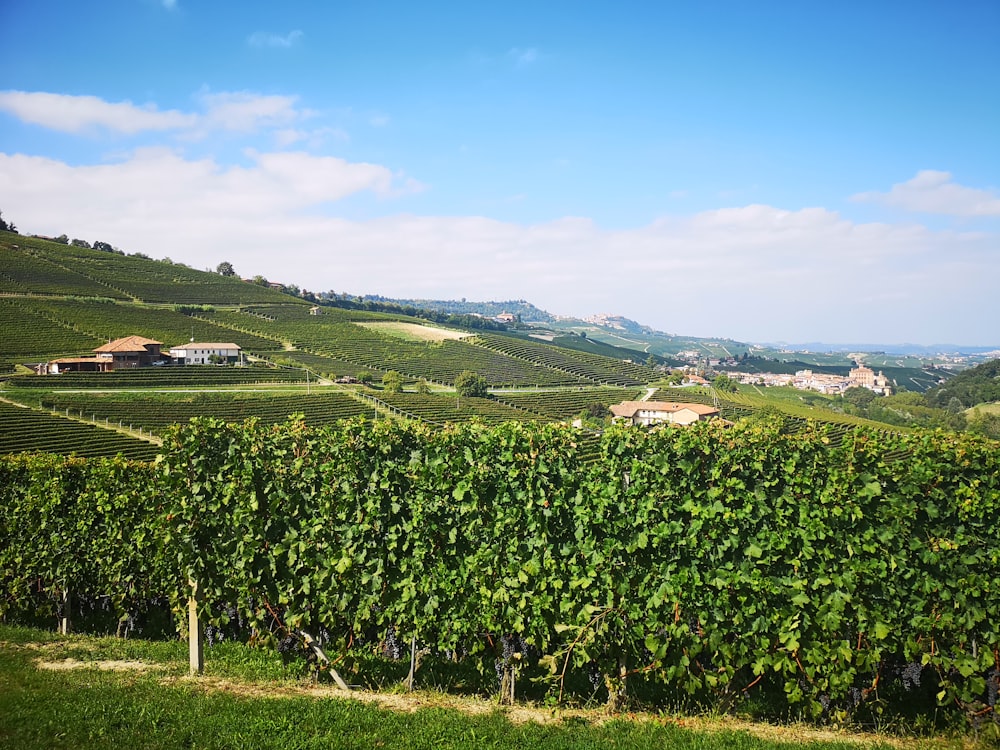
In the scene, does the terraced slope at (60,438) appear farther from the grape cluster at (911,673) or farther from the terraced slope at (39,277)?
the terraced slope at (39,277)

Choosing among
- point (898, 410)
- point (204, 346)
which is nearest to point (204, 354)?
point (204, 346)

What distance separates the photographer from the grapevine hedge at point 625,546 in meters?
5.88

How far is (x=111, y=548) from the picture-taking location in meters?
10.3

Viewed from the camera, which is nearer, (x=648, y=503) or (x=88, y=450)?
(x=648, y=503)

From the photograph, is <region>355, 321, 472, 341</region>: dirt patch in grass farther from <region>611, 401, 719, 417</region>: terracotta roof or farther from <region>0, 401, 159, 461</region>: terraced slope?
<region>0, 401, 159, 461</region>: terraced slope

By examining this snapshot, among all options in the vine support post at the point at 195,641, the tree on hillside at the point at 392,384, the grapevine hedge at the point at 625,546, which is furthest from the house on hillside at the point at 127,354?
the grapevine hedge at the point at 625,546

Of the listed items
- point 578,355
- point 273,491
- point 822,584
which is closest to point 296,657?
point 273,491

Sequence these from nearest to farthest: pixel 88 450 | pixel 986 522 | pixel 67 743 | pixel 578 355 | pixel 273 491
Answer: pixel 67 743, pixel 986 522, pixel 273 491, pixel 88 450, pixel 578 355

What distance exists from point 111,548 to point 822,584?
10.8 m

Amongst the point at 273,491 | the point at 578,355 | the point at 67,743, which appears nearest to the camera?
the point at 67,743

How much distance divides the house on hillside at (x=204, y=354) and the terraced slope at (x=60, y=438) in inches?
1101

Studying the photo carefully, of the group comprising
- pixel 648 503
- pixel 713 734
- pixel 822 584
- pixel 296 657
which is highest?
pixel 648 503

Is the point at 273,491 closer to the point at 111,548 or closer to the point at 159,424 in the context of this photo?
the point at 111,548

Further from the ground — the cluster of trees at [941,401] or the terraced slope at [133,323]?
the terraced slope at [133,323]
